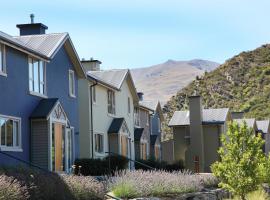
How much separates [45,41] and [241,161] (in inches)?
473

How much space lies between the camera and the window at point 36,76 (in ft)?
85.3

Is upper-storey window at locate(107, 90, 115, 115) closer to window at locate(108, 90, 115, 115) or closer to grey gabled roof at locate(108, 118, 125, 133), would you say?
window at locate(108, 90, 115, 115)

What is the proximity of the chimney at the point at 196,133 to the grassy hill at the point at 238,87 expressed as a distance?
102 ft

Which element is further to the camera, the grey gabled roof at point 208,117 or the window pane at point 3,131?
the grey gabled roof at point 208,117

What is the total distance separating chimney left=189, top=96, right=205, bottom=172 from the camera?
51281 mm

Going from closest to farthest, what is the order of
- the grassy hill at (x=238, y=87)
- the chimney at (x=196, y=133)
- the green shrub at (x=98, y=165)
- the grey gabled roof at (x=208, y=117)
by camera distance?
the green shrub at (x=98, y=165)
the chimney at (x=196, y=133)
the grey gabled roof at (x=208, y=117)
the grassy hill at (x=238, y=87)

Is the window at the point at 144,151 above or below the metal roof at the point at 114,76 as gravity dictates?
below

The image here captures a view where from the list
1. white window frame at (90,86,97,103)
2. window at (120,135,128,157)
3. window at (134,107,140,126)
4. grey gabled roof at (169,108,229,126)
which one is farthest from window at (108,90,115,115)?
grey gabled roof at (169,108,229,126)

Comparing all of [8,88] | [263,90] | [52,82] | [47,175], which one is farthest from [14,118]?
[263,90]

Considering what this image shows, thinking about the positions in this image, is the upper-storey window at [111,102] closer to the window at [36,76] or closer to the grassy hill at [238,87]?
the window at [36,76]

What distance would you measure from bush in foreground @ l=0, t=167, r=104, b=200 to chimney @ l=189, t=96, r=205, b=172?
113ft

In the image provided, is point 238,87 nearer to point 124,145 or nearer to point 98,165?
point 124,145

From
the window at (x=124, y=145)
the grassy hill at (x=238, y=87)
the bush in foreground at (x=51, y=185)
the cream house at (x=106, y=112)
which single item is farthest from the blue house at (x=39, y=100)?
the grassy hill at (x=238, y=87)

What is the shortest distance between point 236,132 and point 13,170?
10312 mm
